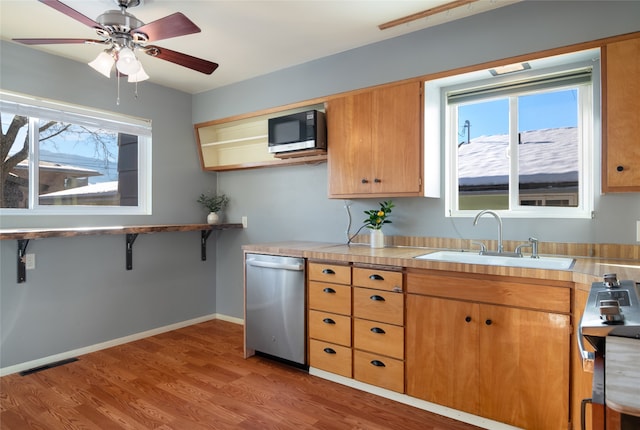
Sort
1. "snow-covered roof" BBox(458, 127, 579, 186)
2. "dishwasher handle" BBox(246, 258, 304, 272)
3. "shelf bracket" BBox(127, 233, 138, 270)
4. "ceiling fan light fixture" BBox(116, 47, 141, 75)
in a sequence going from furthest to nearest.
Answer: "shelf bracket" BBox(127, 233, 138, 270) → "dishwasher handle" BBox(246, 258, 304, 272) → "snow-covered roof" BBox(458, 127, 579, 186) → "ceiling fan light fixture" BBox(116, 47, 141, 75)

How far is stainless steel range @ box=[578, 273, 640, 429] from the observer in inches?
25.0

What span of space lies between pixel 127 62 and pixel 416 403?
2.59 metres

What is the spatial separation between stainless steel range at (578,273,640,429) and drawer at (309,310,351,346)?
1.62 metres

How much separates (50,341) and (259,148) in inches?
95.8

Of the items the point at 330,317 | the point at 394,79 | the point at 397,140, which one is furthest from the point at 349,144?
the point at 330,317

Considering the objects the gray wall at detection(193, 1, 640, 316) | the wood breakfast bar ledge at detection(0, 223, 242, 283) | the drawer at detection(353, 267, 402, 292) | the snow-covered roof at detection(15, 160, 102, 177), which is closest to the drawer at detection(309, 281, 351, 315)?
the drawer at detection(353, 267, 402, 292)

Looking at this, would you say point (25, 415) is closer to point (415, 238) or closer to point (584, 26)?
point (415, 238)

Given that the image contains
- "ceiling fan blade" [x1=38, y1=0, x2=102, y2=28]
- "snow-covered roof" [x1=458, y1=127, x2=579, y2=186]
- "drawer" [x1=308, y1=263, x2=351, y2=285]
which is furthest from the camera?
"drawer" [x1=308, y1=263, x2=351, y2=285]

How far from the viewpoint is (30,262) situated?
2.83 metres

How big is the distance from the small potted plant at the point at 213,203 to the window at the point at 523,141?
94.5 inches

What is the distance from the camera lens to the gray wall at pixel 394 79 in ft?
6.95

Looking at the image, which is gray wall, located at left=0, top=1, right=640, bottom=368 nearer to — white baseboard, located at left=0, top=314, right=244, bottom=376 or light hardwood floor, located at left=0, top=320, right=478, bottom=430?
white baseboard, located at left=0, top=314, right=244, bottom=376

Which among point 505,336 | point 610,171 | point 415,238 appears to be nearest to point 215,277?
point 415,238

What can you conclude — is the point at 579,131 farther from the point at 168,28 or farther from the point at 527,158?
the point at 168,28
